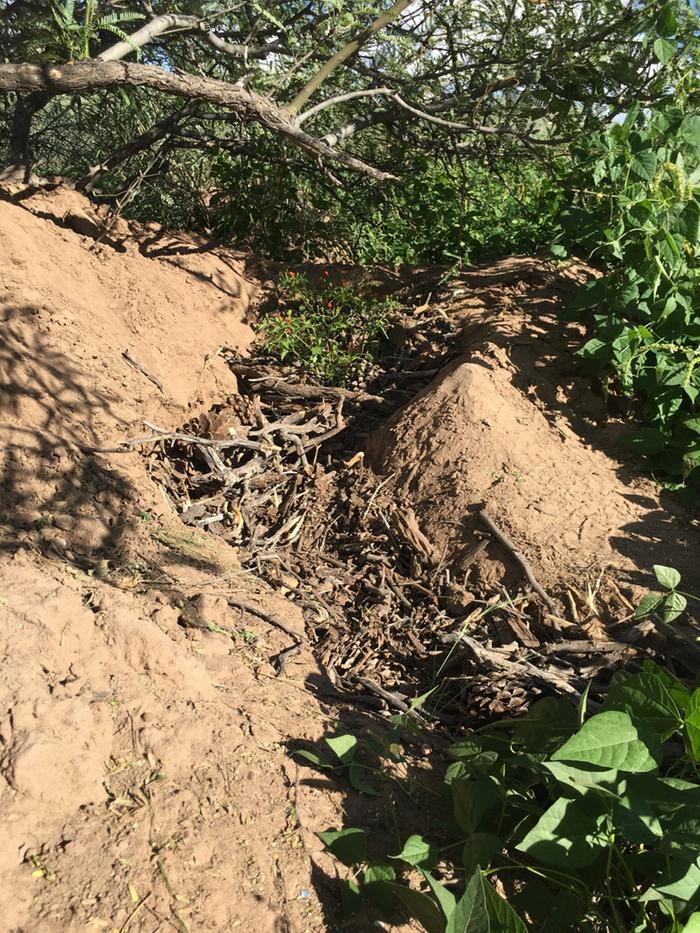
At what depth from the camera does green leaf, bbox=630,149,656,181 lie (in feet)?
12.8

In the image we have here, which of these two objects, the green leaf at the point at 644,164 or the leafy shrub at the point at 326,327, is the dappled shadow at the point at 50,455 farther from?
the green leaf at the point at 644,164

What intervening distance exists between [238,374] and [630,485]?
2386 mm

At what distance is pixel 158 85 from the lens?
429 cm

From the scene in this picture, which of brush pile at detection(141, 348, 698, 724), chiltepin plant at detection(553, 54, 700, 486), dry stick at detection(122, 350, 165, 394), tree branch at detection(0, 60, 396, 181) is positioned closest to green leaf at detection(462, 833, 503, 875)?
brush pile at detection(141, 348, 698, 724)

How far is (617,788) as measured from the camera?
2061mm

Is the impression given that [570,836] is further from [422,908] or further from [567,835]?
[422,908]

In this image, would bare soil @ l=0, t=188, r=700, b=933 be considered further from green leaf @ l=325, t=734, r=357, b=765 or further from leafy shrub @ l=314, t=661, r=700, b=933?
leafy shrub @ l=314, t=661, r=700, b=933

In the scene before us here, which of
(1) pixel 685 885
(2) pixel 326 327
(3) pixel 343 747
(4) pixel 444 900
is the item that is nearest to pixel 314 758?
(3) pixel 343 747

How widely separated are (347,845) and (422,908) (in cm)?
31

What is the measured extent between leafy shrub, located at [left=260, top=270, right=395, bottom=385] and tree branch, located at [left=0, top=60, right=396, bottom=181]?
2.75 feet

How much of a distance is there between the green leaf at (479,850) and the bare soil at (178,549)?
0.33m

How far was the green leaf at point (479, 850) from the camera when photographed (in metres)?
2.22

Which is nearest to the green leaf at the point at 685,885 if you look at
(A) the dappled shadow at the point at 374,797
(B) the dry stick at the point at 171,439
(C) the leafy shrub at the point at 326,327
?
(A) the dappled shadow at the point at 374,797

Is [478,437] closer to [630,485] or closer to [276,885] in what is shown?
[630,485]
